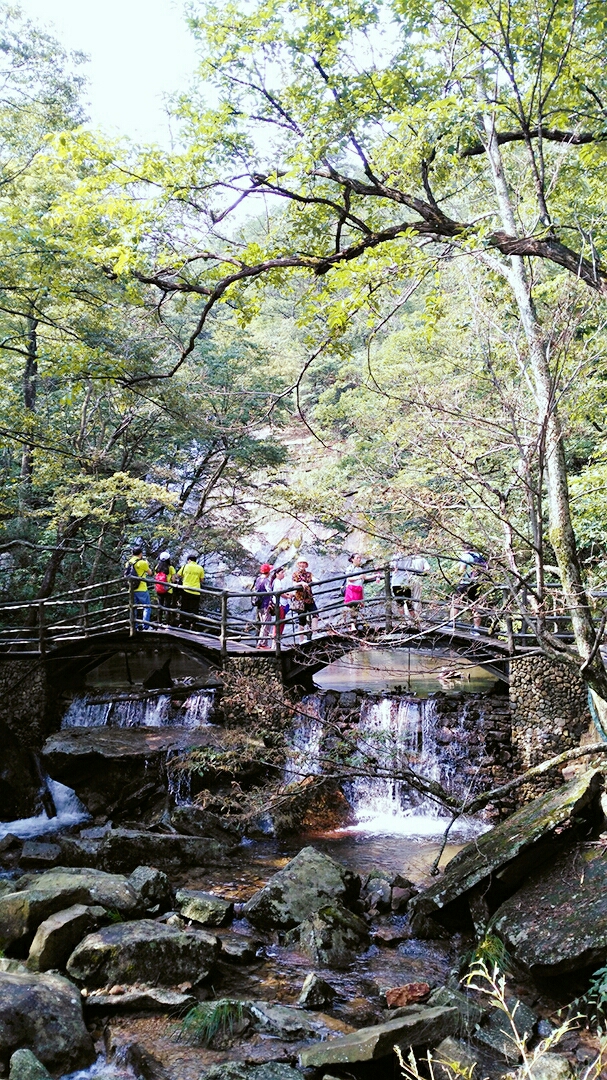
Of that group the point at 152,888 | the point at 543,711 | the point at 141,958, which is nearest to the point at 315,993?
the point at 141,958

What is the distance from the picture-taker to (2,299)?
11711mm

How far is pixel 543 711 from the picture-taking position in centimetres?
1084

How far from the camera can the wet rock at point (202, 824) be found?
1024cm

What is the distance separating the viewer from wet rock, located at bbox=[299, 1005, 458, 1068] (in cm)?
495

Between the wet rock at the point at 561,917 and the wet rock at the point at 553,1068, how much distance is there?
0.91m

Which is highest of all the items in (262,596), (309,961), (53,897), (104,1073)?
(262,596)

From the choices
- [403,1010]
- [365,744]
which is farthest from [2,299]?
[403,1010]

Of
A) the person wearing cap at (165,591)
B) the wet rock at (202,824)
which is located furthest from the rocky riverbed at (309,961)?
the person wearing cap at (165,591)

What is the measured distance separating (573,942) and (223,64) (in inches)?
324

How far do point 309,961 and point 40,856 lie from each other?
4.37 meters

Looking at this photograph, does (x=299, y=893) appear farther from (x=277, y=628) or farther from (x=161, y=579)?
(x=161, y=579)

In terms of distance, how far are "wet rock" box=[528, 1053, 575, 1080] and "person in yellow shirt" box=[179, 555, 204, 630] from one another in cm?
991

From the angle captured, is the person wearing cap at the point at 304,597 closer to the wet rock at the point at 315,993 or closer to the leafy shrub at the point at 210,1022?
the wet rock at the point at 315,993

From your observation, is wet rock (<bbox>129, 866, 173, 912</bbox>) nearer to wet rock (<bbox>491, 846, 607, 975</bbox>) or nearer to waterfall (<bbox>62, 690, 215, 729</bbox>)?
wet rock (<bbox>491, 846, 607, 975</bbox>)
